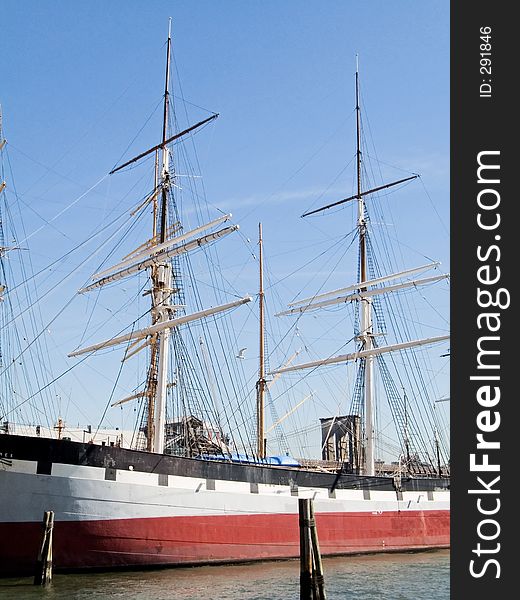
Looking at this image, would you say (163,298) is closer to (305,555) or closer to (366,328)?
(366,328)

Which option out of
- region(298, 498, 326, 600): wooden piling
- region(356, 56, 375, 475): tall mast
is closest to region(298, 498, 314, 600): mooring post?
region(298, 498, 326, 600): wooden piling

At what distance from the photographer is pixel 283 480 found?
25.3 metres

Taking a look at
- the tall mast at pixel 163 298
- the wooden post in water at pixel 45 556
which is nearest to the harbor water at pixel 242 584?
the wooden post in water at pixel 45 556

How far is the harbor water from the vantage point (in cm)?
1708

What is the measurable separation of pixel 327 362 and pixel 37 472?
18.3m

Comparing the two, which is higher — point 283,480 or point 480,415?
point 480,415

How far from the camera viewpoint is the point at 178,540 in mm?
21891

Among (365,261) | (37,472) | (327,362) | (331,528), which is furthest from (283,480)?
(365,261)

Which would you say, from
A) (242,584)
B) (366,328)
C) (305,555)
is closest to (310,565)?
(305,555)

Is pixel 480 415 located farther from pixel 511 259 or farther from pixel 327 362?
pixel 327 362

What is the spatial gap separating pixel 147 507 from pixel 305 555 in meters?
7.49

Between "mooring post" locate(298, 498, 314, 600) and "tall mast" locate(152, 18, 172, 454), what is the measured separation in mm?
10092

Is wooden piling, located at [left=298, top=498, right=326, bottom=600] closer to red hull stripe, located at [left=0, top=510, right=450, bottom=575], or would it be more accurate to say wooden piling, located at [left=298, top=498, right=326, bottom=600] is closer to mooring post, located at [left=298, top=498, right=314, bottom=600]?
mooring post, located at [left=298, top=498, right=314, bottom=600]

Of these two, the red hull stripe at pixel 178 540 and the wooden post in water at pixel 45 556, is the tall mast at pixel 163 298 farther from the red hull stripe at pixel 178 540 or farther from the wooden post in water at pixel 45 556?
the wooden post in water at pixel 45 556
